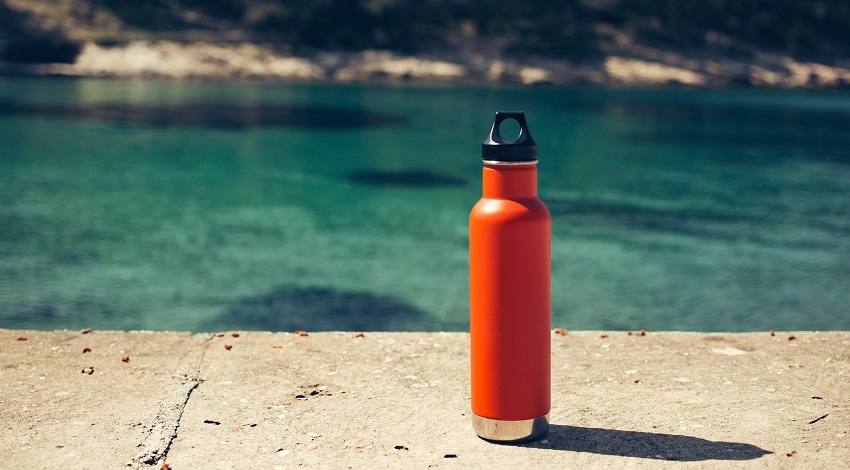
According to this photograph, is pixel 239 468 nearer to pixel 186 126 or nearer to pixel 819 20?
pixel 186 126

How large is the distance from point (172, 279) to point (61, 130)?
20.0 metres

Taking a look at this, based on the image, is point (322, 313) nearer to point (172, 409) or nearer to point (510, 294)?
point (172, 409)

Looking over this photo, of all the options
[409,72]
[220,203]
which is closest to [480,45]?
[409,72]

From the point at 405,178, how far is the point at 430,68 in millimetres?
42460

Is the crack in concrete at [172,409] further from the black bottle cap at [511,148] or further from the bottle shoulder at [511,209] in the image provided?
the black bottle cap at [511,148]

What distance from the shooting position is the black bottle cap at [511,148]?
4281 millimetres

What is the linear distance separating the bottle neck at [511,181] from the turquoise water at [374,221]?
7.95m

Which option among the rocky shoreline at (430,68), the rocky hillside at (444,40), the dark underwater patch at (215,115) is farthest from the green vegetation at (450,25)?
the dark underwater patch at (215,115)

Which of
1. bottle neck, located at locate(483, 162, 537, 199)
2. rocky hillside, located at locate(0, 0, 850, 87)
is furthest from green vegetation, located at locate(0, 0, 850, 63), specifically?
bottle neck, located at locate(483, 162, 537, 199)

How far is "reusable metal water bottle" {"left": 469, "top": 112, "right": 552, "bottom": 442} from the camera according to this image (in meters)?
4.31

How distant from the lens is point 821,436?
4.52 metres

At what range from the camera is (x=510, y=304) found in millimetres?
4367

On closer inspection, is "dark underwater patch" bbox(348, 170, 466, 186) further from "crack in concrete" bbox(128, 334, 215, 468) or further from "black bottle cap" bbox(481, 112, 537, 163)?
"black bottle cap" bbox(481, 112, 537, 163)

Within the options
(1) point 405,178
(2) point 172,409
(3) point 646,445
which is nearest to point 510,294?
(3) point 646,445
